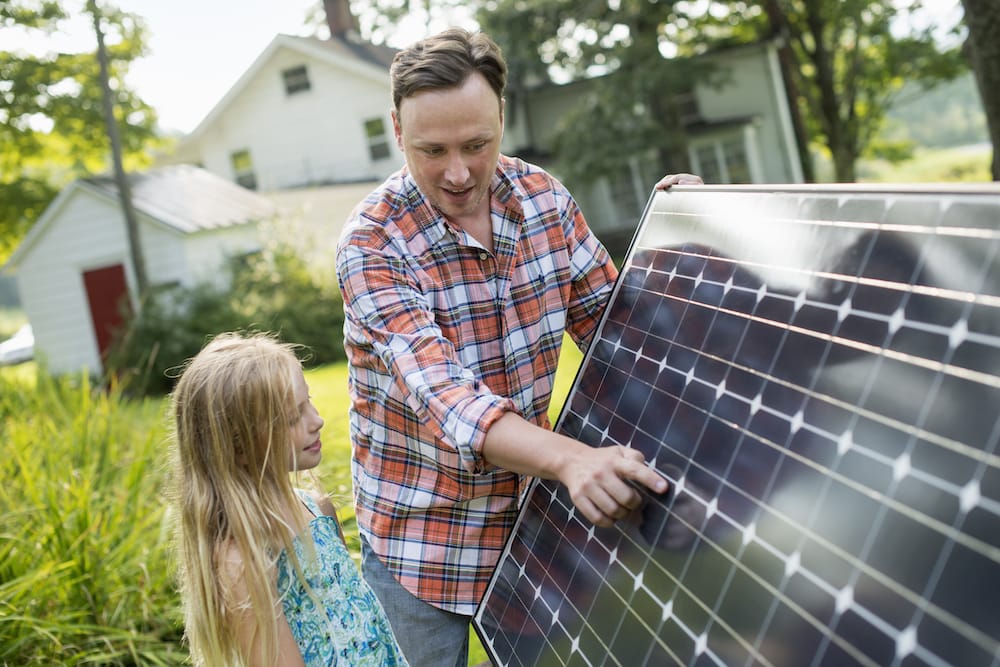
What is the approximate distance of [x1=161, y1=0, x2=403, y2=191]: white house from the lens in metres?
31.2

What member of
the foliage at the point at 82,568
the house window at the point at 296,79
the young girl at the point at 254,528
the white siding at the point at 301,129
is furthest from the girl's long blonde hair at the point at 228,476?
the house window at the point at 296,79

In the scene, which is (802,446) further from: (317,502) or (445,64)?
(317,502)

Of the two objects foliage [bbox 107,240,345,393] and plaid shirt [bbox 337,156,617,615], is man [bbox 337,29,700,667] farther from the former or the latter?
foliage [bbox 107,240,345,393]

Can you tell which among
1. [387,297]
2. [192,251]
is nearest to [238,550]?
[387,297]

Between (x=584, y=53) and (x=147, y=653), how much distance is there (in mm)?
23903

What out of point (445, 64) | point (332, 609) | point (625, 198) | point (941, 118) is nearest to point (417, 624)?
point (332, 609)

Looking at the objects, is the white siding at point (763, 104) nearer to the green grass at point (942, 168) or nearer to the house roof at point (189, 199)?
the green grass at point (942, 168)

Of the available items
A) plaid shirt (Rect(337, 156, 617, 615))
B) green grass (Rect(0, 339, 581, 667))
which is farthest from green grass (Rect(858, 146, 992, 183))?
plaid shirt (Rect(337, 156, 617, 615))

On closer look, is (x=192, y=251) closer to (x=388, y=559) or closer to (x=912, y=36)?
(x=388, y=559)

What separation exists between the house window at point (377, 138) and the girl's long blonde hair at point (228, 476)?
29629 millimetres

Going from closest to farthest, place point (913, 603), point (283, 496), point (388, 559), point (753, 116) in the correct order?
point (913, 603) < point (283, 496) < point (388, 559) < point (753, 116)

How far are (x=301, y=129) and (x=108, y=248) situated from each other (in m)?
10.7

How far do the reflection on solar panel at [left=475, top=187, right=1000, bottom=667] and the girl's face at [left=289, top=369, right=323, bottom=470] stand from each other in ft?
2.66

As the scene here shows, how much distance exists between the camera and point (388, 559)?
2779 millimetres
